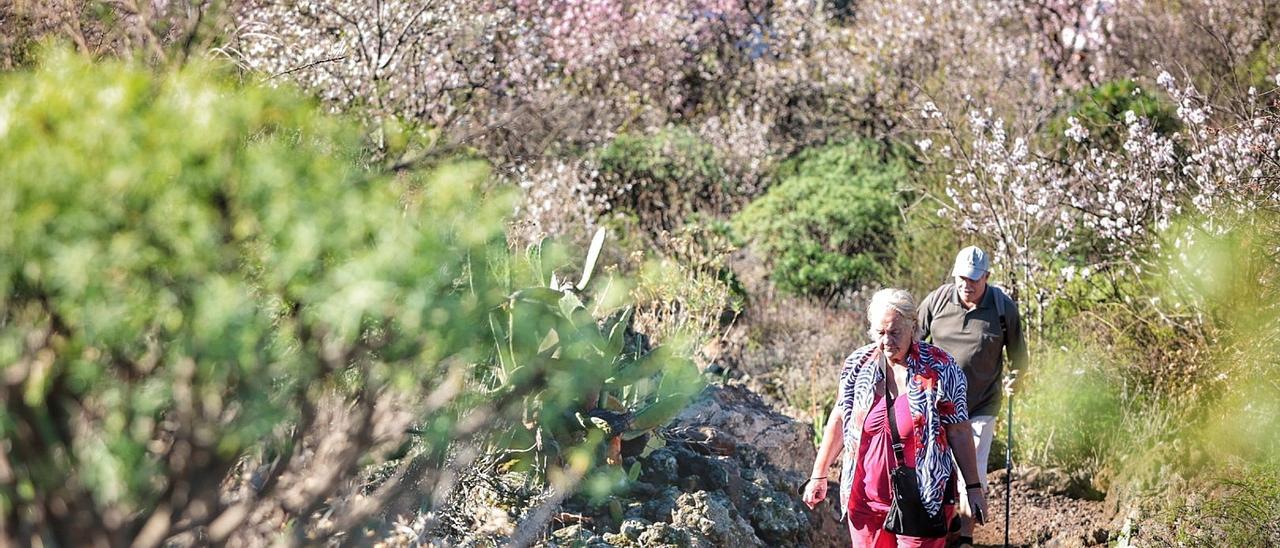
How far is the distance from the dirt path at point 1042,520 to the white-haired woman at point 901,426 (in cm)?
215

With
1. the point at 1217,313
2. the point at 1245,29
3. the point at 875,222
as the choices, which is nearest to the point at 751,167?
the point at 875,222

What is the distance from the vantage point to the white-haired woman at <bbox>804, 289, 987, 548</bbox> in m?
4.22

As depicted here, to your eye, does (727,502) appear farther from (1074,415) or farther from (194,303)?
(194,303)

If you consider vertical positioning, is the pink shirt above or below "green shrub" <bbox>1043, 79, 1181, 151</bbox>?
above

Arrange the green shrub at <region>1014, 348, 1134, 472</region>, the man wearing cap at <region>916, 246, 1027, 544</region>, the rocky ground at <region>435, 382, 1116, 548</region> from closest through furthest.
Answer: the rocky ground at <region>435, 382, 1116, 548</region>, the man wearing cap at <region>916, 246, 1027, 544</region>, the green shrub at <region>1014, 348, 1134, 472</region>

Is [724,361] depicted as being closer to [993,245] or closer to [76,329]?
[993,245]

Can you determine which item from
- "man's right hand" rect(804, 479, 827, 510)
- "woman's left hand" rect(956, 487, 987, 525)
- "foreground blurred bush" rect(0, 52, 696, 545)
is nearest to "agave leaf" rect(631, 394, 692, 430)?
"man's right hand" rect(804, 479, 827, 510)

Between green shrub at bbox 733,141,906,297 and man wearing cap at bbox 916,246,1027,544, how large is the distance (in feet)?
15.1

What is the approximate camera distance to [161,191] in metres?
2.15

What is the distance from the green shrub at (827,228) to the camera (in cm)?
1045

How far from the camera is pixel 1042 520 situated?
260 inches

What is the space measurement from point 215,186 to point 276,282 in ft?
0.62

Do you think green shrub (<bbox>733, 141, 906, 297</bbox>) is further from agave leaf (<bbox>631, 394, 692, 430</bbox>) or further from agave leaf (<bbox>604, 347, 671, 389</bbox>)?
agave leaf (<bbox>604, 347, 671, 389</bbox>)

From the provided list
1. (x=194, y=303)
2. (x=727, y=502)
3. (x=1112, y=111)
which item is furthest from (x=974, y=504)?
(x=1112, y=111)
